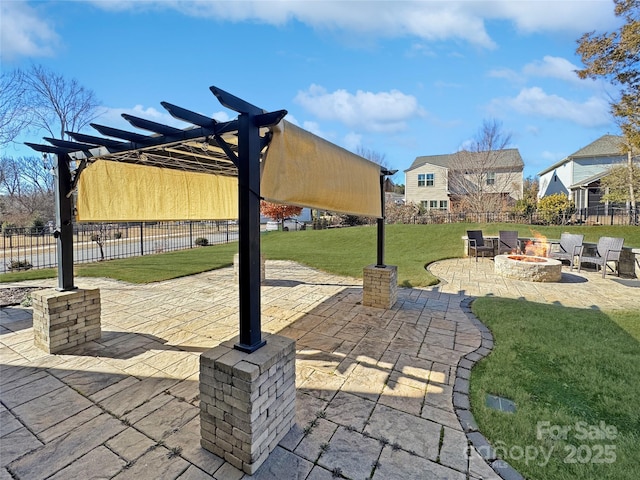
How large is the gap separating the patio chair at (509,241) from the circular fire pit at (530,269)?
237 centimetres

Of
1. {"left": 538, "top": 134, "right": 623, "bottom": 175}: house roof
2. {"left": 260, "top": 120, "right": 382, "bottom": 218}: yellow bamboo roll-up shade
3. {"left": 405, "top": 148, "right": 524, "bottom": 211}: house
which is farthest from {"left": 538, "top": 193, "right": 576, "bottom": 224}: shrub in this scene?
{"left": 260, "top": 120, "right": 382, "bottom": 218}: yellow bamboo roll-up shade

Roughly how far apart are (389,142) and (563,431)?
37.5 meters

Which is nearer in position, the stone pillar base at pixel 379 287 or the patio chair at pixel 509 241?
the stone pillar base at pixel 379 287

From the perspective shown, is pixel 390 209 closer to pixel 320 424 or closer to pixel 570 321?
pixel 570 321

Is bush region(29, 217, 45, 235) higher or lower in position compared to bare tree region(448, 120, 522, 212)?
lower

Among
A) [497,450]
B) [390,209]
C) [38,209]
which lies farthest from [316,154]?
[38,209]

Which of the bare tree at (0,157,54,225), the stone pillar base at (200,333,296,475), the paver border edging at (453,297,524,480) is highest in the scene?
the bare tree at (0,157,54,225)

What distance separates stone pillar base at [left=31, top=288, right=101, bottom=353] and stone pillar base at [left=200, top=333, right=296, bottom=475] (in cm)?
297

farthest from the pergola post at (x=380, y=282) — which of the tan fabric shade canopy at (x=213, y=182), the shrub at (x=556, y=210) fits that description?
the shrub at (x=556, y=210)

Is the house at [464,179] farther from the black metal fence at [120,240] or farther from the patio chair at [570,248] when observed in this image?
the black metal fence at [120,240]

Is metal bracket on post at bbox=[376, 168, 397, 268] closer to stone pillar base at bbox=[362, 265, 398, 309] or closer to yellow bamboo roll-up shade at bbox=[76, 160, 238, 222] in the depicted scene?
stone pillar base at bbox=[362, 265, 398, 309]

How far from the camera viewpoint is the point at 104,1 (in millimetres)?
5785

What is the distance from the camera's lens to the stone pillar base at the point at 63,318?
12.7ft

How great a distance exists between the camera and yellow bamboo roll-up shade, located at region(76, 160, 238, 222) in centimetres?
506
